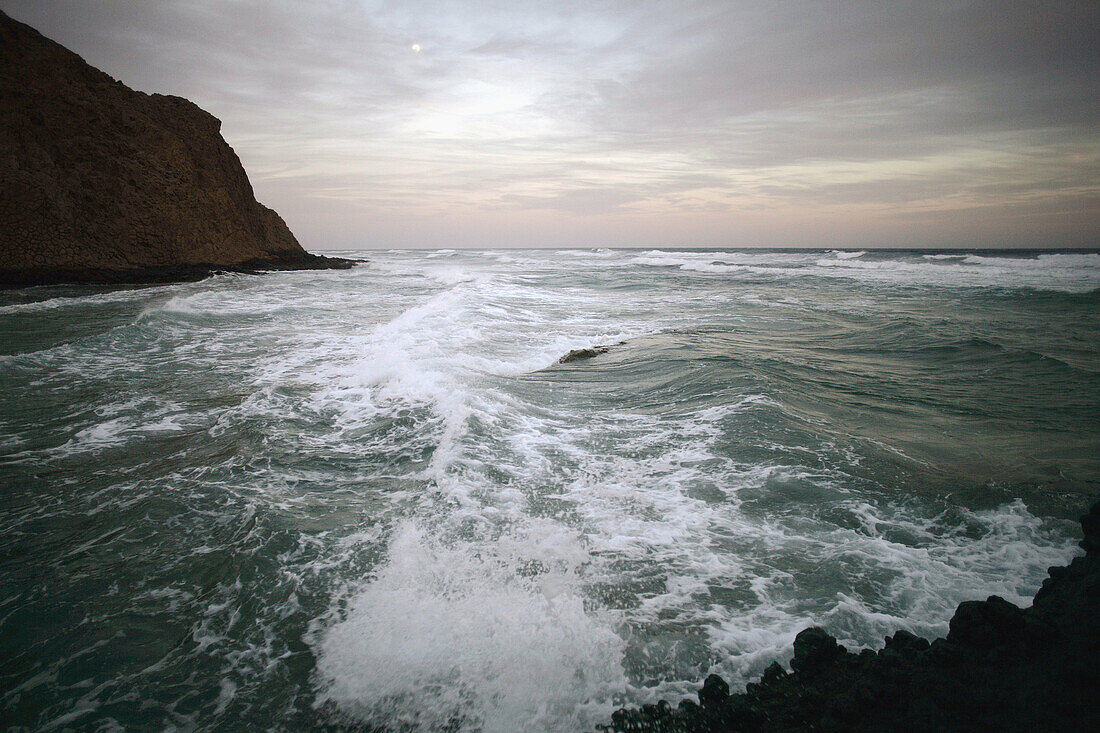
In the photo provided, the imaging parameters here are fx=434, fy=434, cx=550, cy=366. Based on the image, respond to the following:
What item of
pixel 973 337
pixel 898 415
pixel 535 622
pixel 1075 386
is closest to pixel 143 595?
pixel 535 622

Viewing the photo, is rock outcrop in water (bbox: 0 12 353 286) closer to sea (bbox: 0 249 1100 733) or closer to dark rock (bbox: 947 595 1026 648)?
sea (bbox: 0 249 1100 733)

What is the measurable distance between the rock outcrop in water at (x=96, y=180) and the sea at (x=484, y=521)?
18186mm

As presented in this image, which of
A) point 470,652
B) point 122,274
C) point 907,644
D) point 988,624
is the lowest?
point 470,652

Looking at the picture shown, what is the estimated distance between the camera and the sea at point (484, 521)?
7.63 ft

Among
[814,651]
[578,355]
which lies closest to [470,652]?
[814,651]

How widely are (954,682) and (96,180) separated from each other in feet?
114

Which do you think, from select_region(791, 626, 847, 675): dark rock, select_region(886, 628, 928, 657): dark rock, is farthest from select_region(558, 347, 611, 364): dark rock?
select_region(886, 628, 928, 657): dark rock

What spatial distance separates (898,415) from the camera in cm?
606

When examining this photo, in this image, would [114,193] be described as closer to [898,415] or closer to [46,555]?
[46,555]

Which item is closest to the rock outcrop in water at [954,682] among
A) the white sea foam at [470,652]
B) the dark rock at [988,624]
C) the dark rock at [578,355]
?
the dark rock at [988,624]

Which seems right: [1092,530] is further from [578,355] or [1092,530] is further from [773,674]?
[578,355]

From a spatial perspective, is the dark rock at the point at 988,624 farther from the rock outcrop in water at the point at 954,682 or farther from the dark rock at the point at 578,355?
the dark rock at the point at 578,355

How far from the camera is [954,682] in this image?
5.66 feet

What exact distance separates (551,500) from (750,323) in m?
11.3
